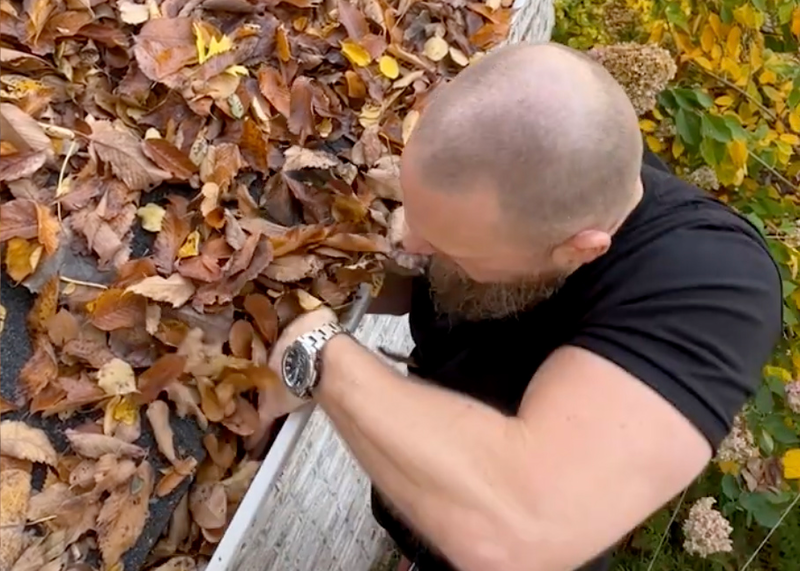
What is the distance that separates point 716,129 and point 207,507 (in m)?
1.39

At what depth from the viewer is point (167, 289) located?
1.22m

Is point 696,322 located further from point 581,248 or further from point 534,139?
point 534,139

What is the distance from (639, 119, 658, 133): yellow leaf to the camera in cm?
218

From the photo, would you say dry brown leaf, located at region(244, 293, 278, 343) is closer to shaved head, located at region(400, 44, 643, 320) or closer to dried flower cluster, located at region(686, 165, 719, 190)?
shaved head, located at region(400, 44, 643, 320)

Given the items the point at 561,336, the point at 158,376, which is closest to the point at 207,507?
the point at 158,376

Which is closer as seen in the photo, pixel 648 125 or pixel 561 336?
pixel 561 336

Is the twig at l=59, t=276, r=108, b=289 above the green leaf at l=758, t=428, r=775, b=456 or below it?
above

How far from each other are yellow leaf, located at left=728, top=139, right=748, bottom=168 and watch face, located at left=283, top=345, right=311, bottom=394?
118 centimetres

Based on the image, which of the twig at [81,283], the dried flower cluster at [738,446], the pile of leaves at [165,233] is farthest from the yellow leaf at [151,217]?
the dried flower cluster at [738,446]

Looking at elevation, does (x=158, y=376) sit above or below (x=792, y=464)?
above

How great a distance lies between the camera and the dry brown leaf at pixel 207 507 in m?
1.24

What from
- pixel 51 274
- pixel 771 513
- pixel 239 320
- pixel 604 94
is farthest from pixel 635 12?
pixel 51 274

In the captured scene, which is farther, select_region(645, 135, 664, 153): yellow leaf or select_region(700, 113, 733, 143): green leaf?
select_region(645, 135, 664, 153): yellow leaf

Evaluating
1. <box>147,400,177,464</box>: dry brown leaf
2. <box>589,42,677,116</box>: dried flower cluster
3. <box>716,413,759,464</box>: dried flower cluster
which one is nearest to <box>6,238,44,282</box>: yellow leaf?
<box>147,400,177,464</box>: dry brown leaf
